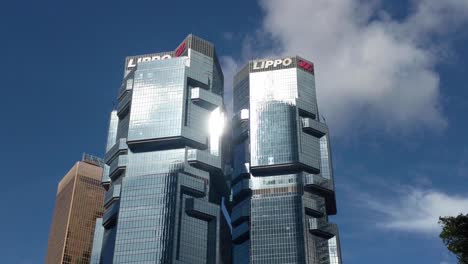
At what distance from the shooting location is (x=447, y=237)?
7088 centimetres

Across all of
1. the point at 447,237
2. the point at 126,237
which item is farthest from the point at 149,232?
the point at 447,237

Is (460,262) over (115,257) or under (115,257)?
under

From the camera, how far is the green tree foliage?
228 feet

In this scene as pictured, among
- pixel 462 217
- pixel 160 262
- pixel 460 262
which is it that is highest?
pixel 160 262

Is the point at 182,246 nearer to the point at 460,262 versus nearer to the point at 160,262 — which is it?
the point at 160,262

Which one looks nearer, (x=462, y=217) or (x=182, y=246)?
(x=462, y=217)

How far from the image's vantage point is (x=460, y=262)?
69438mm

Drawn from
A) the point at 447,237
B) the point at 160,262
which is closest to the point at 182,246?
the point at 160,262

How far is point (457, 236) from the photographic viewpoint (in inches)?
2773

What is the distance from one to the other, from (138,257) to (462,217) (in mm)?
140137

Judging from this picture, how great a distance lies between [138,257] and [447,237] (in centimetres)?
13898

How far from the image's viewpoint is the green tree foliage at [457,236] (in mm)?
69625

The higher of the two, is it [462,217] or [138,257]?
[138,257]

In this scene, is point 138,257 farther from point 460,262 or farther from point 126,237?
point 460,262
